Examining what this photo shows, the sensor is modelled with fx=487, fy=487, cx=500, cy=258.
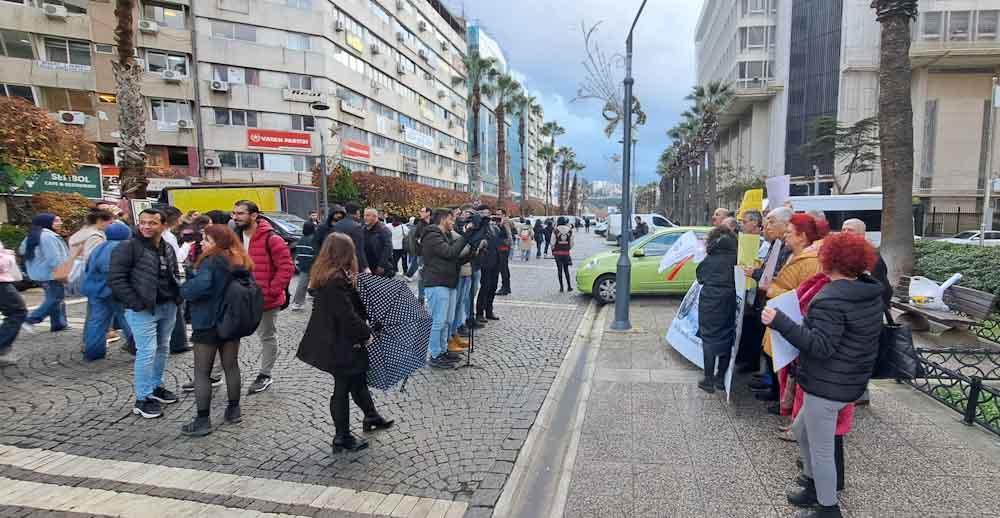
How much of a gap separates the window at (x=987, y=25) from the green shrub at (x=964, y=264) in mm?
47474

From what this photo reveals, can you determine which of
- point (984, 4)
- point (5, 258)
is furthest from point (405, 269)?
point (984, 4)

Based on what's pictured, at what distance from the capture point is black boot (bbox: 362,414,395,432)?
3.94 meters

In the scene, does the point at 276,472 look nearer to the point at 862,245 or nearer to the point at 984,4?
the point at 862,245

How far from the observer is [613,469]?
11.4ft

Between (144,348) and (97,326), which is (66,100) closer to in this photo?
(97,326)

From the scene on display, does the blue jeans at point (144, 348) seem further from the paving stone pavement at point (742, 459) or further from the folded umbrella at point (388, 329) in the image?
the paving stone pavement at point (742, 459)

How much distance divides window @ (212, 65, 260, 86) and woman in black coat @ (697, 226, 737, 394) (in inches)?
1326

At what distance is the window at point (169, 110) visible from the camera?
29688mm

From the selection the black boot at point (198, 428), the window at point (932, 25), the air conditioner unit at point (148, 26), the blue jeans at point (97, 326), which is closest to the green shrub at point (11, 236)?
the blue jeans at point (97, 326)

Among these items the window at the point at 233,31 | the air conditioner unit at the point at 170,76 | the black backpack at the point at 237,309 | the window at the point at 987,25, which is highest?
the window at the point at 987,25

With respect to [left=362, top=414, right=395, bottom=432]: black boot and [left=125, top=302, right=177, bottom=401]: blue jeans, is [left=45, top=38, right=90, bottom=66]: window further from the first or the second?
[left=362, top=414, right=395, bottom=432]: black boot

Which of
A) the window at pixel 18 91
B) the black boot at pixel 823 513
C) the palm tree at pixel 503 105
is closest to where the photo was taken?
the black boot at pixel 823 513

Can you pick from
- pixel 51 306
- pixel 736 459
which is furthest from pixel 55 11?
pixel 736 459

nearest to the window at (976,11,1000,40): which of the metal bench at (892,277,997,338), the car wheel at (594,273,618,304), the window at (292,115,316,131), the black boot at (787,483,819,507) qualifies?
the metal bench at (892,277,997,338)
